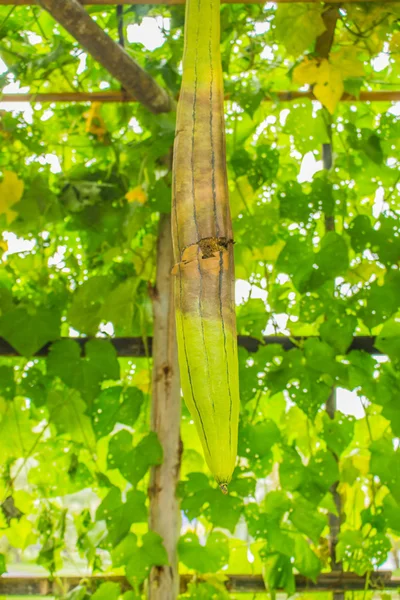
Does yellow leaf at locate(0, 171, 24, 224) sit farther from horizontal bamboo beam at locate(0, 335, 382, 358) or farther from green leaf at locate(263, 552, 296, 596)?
green leaf at locate(263, 552, 296, 596)

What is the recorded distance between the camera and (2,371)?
1333 millimetres

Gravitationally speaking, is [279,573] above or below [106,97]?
below

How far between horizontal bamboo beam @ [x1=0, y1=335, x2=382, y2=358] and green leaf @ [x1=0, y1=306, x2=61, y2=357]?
0.06 metres

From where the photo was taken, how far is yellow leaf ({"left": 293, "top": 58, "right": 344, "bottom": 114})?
3.96 feet

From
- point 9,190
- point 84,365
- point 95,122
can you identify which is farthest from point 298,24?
point 84,365

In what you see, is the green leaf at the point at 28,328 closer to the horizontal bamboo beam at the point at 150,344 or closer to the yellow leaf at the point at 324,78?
the horizontal bamboo beam at the point at 150,344

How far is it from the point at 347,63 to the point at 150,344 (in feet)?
2.25

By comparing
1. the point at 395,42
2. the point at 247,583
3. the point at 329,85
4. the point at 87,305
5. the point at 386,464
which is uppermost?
the point at 395,42

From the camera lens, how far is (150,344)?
4.52 ft

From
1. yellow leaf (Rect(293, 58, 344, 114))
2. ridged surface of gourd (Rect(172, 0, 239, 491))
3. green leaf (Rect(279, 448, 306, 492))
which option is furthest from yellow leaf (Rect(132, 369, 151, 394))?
ridged surface of gourd (Rect(172, 0, 239, 491))

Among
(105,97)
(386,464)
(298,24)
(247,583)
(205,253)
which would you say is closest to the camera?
(205,253)

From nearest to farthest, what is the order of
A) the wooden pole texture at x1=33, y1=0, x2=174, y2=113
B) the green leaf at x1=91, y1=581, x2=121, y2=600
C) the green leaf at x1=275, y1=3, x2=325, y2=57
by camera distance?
the wooden pole texture at x1=33, y1=0, x2=174, y2=113, the green leaf at x1=275, y1=3, x2=325, y2=57, the green leaf at x1=91, y1=581, x2=121, y2=600

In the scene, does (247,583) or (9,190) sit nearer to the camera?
(9,190)

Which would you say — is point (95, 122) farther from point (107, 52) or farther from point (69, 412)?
point (69, 412)
